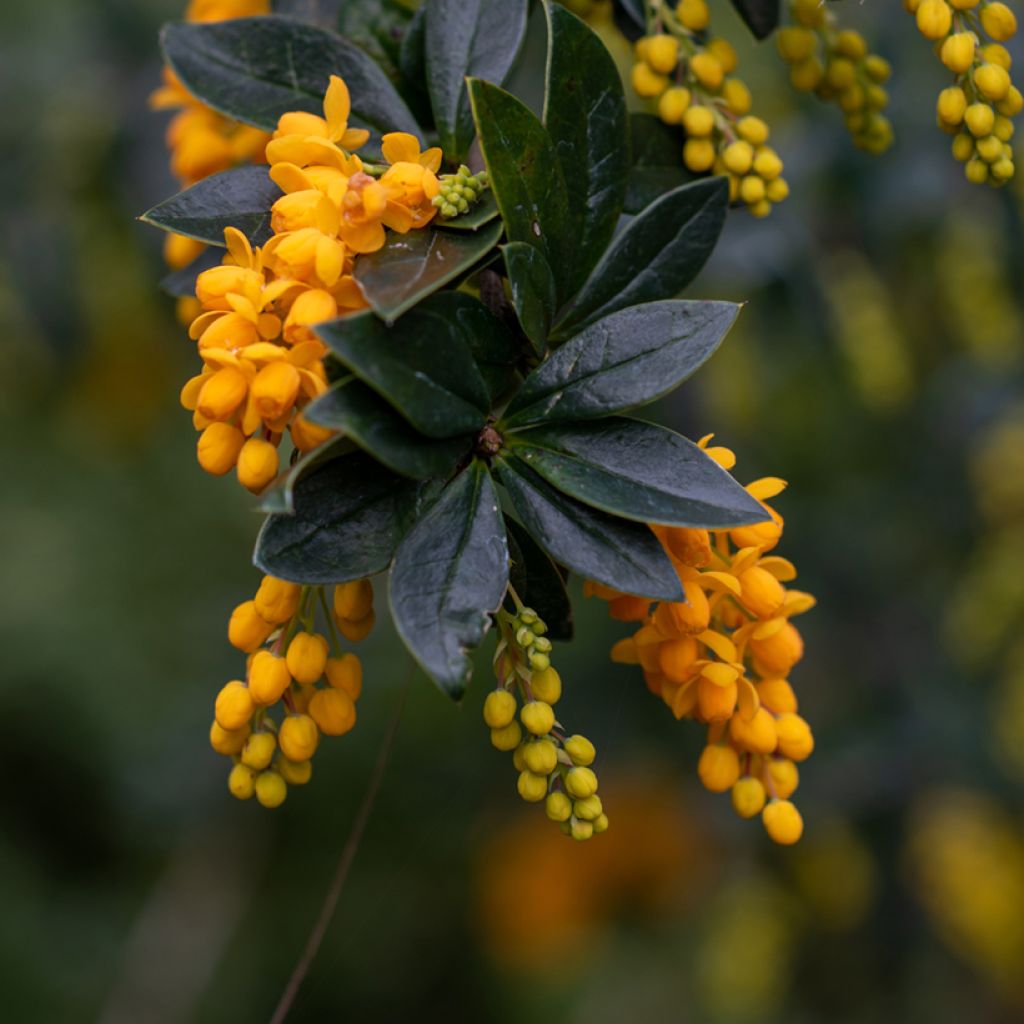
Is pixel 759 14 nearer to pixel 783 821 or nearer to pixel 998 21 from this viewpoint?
pixel 998 21

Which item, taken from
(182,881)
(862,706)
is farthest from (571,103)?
(182,881)

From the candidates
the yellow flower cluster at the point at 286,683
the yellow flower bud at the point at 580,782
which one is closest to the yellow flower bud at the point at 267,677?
the yellow flower cluster at the point at 286,683

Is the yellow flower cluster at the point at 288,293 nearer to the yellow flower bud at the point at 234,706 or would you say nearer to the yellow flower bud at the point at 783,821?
the yellow flower bud at the point at 234,706

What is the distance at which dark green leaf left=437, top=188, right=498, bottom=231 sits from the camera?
799mm

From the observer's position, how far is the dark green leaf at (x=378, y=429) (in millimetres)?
680

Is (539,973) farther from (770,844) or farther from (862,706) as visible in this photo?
(862,706)

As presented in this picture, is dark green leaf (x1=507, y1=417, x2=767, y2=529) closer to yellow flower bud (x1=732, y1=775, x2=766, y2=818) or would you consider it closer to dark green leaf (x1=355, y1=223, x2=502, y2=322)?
dark green leaf (x1=355, y1=223, x2=502, y2=322)

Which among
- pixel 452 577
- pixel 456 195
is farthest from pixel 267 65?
pixel 452 577

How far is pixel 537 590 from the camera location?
916 mm

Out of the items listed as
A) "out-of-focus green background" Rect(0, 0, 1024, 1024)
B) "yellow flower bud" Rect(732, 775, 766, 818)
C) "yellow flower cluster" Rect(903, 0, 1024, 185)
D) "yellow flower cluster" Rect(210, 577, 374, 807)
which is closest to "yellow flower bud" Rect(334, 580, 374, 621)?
"yellow flower cluster" Rect(210, 577, 374, 807)

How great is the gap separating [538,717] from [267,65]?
623 millimetres

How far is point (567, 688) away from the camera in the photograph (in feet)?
7.45

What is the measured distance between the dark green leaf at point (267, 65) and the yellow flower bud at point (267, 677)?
476 mm

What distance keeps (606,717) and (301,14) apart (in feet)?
4.76
